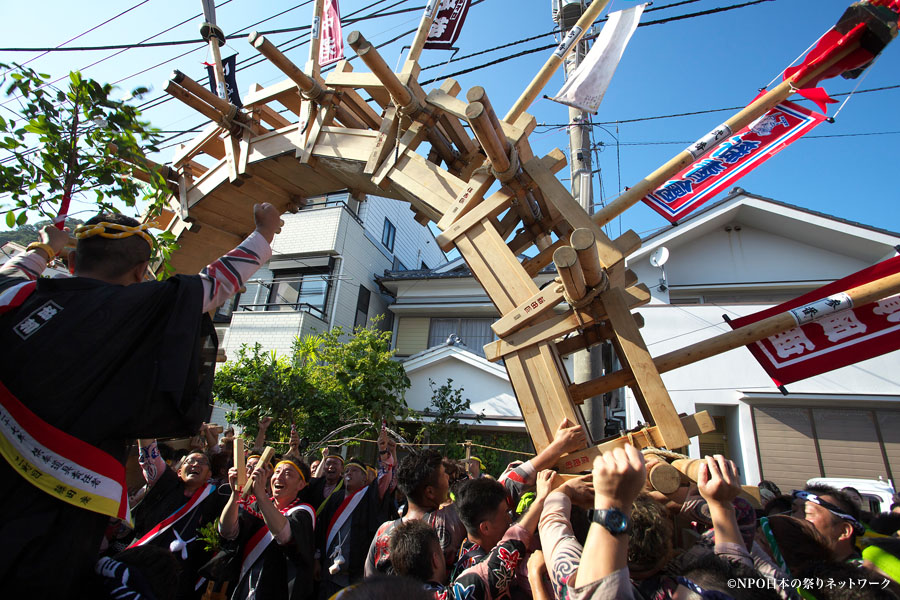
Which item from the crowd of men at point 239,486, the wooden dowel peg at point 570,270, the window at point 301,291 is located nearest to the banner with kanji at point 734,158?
the wooden dowel peg at point 570,270

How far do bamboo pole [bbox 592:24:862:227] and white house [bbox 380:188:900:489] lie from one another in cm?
726

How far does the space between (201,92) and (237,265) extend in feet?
10.0

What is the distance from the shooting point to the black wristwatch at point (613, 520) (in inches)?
50.2

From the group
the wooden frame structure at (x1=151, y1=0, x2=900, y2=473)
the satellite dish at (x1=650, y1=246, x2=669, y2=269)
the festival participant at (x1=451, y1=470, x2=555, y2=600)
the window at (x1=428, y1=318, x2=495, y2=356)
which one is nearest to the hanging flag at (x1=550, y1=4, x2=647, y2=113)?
the wooden frame structure at (x1=151, y1=0, x2=900, y2=473)

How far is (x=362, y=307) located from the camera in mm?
15727

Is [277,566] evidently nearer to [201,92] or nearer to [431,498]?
[431,498]

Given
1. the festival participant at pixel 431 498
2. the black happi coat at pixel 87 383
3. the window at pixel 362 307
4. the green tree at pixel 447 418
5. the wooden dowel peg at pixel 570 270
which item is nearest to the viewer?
the black happi coat at pixel 87 383

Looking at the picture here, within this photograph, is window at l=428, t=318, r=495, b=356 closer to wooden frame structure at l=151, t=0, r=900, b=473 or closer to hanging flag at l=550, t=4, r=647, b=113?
wooden frame structure at l=151, t=0, r=900, b=473

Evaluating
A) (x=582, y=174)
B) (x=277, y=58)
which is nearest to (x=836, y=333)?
(x=582, y=174)

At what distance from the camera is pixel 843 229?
1034cm

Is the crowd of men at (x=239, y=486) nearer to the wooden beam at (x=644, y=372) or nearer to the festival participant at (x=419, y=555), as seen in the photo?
the festival participant at (x=419, y=555)

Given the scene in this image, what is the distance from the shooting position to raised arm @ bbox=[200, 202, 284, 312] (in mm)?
1804

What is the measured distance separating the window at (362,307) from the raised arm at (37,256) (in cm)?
1301

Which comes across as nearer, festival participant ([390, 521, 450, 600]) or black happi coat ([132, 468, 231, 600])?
festival participant ([390, 521, 450, 600])
